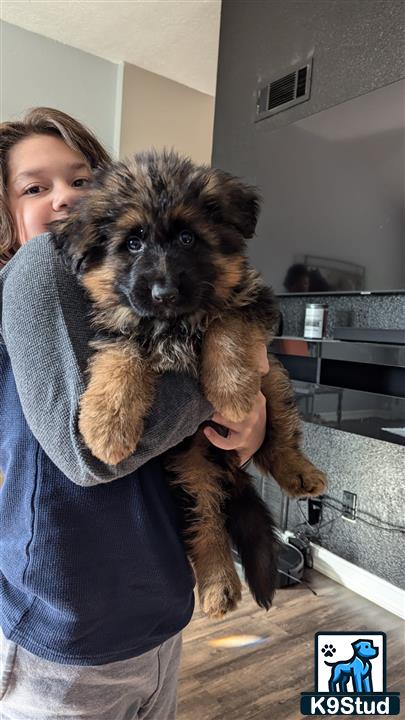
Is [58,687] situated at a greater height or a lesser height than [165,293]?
lesser

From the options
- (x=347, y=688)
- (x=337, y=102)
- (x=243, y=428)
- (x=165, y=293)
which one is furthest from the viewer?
(x=337, y=102)

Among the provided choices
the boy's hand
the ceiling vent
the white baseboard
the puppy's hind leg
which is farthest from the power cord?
the ceiling vent

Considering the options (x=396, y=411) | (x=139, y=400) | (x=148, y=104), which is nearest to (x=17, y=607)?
(x=139, y=400)

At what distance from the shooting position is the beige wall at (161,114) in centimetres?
522

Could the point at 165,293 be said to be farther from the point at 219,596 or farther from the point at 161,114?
the point at 161,114

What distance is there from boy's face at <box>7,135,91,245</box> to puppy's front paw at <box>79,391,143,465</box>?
1.91ft

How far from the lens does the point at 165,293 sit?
0.97 m

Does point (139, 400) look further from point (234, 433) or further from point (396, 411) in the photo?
point (396, 411)

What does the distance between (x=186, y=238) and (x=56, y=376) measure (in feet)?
1.33

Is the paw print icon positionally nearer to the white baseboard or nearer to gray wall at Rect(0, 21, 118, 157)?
the white baseboard

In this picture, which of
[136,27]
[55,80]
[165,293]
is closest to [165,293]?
[165,293]

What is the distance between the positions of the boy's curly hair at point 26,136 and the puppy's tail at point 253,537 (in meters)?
0.83

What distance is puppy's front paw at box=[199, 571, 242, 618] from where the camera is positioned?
119cm

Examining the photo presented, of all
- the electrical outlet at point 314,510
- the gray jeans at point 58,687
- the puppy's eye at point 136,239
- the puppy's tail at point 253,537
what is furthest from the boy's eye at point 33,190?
the electrical outlet at point 314,510
